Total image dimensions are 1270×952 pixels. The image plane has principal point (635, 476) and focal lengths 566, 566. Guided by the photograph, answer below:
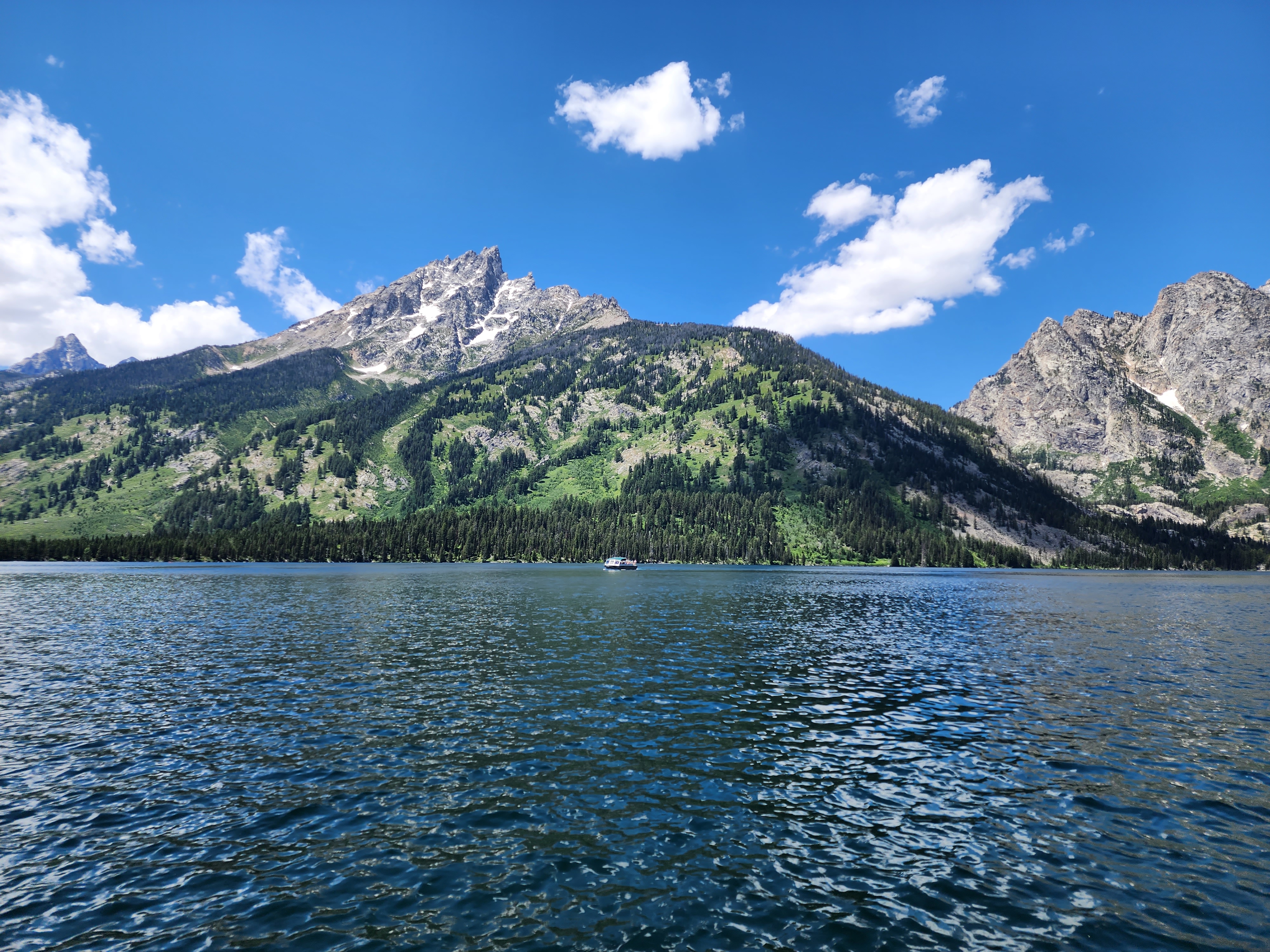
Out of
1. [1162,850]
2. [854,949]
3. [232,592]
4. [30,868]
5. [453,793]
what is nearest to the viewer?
[854,949]

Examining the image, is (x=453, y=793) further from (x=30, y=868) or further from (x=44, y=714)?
(x=44, y=714)

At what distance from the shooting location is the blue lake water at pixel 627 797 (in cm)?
1455

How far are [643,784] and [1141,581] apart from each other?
803 feet

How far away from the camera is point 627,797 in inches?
860

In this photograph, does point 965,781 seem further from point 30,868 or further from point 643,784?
point 30,868

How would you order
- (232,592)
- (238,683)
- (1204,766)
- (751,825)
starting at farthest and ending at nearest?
(232,592) < (238,683) < (1204,766) < (751,825)

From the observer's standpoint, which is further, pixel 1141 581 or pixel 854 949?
pixel 1141 581

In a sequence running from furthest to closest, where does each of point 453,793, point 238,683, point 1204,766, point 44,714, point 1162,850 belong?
point 238,683 < point 44,714 < point 1204,766 < point 453,793 < point 1162,850

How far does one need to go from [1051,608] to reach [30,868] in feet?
382

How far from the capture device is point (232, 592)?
344ft

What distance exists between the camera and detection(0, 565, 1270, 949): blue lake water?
1455cm

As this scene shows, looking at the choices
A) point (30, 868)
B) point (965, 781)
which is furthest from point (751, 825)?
point (30, 868)

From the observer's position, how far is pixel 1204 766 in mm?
25875

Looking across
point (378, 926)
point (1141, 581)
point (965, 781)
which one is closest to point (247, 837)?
point (378, 926)
